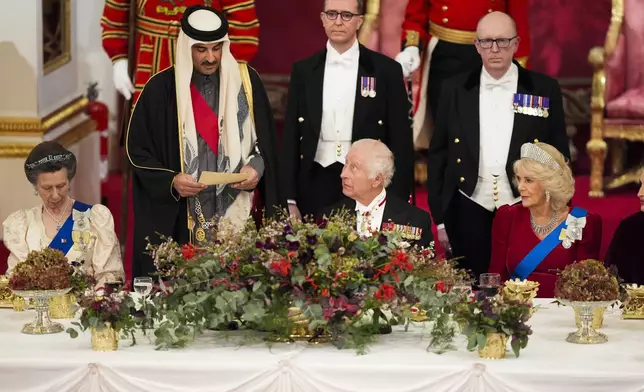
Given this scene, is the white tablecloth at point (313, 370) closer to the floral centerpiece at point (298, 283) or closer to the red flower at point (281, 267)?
the floral centerpiece at point (298, 283)

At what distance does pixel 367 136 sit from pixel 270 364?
2.39 metres

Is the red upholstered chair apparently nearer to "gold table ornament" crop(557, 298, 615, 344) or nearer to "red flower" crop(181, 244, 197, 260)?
"gold table ornament" crop(557, 298, 615, 344)

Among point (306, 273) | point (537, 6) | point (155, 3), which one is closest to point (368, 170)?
point (306, 273)

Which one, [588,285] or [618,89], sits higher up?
[618,89]

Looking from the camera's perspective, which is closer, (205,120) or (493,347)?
(493,347)

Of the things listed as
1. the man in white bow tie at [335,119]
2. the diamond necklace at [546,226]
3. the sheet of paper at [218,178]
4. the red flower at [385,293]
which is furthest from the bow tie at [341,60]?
the red flower at [385,293]

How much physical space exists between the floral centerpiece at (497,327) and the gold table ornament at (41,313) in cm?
131

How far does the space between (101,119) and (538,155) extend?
13.2 ft

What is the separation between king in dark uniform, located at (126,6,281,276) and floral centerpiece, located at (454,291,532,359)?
190cm

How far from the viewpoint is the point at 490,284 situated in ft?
15.2

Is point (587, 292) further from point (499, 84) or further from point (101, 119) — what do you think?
point (101, 119)

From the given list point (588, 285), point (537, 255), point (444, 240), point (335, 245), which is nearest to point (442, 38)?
point (444, 240)

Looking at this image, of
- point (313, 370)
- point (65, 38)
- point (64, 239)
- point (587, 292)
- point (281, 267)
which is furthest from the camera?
→ point (65, 38)

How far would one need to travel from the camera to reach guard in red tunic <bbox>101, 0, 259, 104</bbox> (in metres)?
7.09
